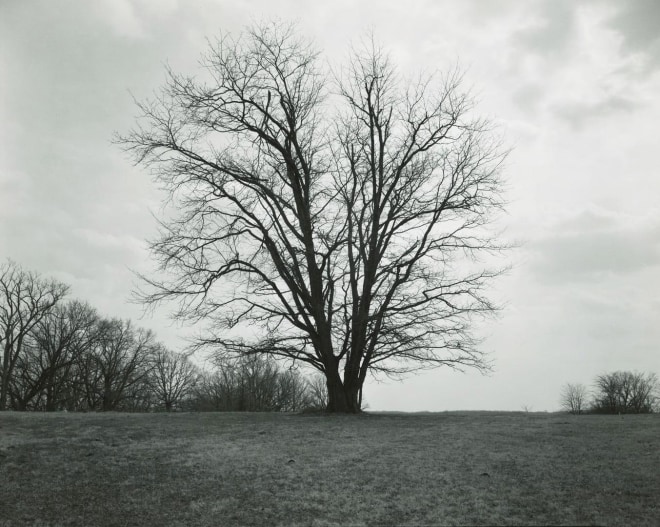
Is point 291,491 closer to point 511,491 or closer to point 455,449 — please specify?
point 511,491

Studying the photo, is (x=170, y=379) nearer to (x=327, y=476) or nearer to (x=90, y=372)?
(x=90, y=372)

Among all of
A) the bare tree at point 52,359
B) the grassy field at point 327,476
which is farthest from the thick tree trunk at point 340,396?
the bare tree at point 52,359

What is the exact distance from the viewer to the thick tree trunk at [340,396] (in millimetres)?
18859

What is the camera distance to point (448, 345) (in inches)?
707

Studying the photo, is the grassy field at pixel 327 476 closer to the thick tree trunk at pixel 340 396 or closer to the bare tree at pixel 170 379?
the thick tree trunk at pixel 340 396

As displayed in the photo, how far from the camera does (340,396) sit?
746 inches

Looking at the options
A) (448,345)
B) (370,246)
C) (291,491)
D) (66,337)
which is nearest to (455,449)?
(291,491)

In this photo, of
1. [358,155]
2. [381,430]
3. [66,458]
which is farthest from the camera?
[358,155]

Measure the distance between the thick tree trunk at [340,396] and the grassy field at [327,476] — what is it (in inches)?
210

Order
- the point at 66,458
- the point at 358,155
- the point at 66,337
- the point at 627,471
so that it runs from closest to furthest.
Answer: the point at 627,471 < the point at 66,458 < the point at 358,155 < the point at 66,337

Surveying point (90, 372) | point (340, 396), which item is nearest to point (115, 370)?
point (90, 372)

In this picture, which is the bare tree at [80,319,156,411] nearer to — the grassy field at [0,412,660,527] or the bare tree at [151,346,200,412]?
the bare tree at [151,346,200,412]

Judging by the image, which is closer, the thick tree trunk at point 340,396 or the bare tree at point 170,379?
the thick tree trunk at point 340,396

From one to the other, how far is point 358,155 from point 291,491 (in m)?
14.5
